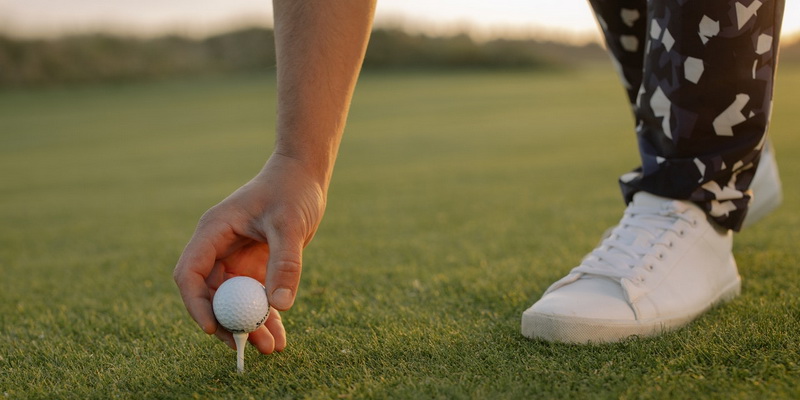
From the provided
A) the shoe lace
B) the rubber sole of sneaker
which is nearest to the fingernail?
the rubber sole of sneaker

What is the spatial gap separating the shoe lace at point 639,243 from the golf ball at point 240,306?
2.12 feet

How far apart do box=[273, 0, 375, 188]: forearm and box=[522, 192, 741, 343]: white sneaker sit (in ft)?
1.63

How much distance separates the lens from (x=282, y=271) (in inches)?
41.3

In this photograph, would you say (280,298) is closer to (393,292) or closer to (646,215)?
(393,292)

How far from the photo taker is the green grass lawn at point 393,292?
41.4 inches

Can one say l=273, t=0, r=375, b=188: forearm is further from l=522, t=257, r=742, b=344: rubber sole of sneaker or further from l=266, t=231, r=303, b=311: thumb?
l=522, t=257, r=742, b=344: rubber sole of sneaker

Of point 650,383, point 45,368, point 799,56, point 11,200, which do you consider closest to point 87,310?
point 45,368

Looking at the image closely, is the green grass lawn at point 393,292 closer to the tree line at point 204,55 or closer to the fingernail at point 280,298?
the fingernail at point 280,298

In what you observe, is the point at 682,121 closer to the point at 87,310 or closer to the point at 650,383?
the point at 650,383

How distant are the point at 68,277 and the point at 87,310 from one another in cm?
54

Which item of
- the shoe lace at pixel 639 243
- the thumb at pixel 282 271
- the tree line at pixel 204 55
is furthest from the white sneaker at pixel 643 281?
the tree line at pixel 204 55

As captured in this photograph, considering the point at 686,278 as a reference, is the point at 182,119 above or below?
below

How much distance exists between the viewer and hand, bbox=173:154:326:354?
1056 mm

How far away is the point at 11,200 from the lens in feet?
15.5
